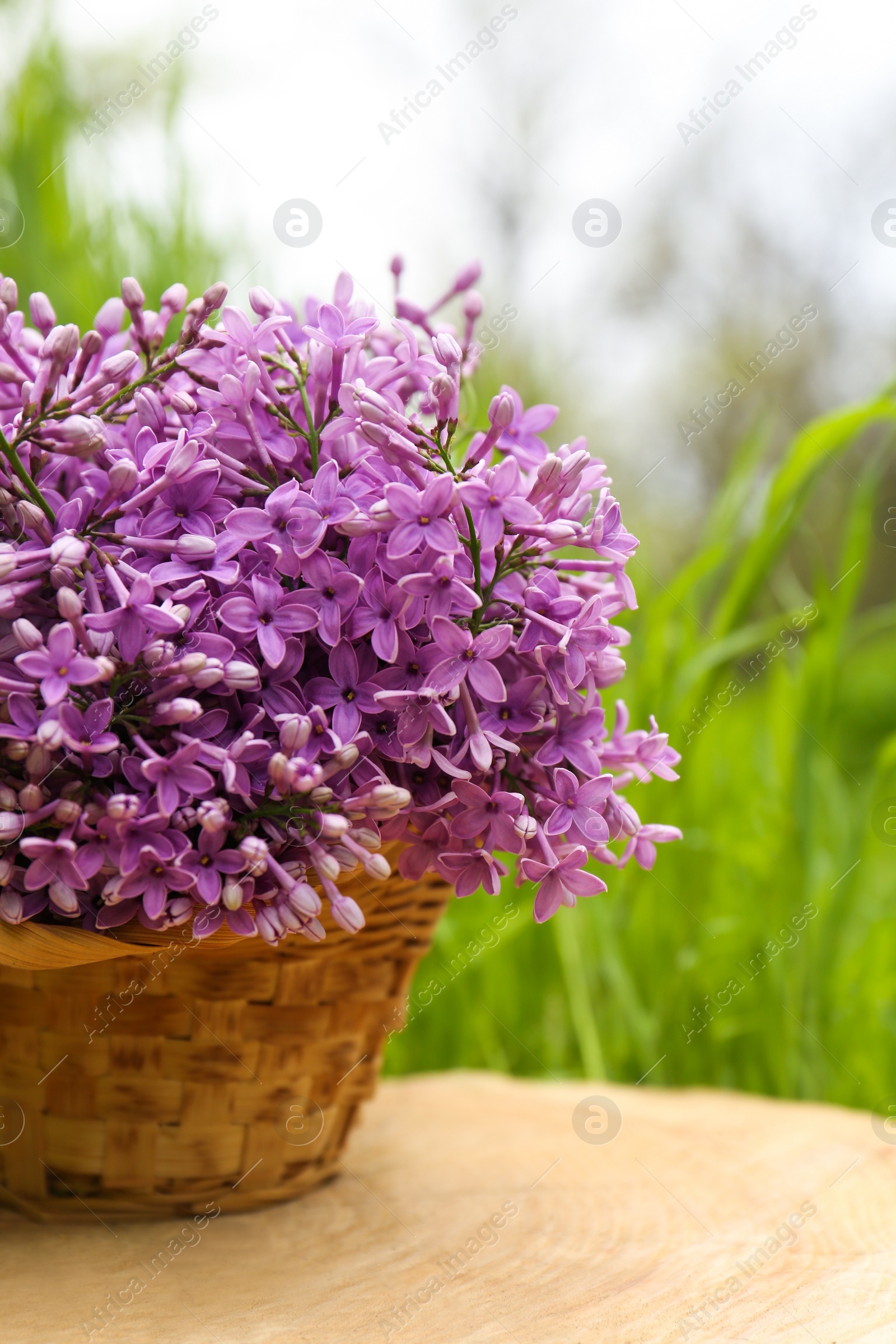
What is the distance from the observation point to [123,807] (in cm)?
47

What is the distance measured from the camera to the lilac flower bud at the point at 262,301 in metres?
0.64

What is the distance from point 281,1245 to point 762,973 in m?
0.70

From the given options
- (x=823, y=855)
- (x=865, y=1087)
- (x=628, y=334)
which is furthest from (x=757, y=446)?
(x=628, y=334)

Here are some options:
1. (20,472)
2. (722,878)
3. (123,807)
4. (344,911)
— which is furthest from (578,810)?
(722,878)

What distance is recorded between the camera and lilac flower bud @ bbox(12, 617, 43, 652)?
1.60 feet

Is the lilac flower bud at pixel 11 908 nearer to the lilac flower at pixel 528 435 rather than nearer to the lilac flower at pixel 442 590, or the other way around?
the lilac flower at pixel 442 590

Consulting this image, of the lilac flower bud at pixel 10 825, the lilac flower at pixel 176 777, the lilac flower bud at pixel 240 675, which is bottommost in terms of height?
the lilac flower bud at pixel 10 825

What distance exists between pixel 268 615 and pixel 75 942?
0.63ft

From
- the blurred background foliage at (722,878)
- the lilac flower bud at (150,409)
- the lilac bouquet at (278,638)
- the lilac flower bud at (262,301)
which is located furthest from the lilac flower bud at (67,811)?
the blurred background foliage at (722,878)

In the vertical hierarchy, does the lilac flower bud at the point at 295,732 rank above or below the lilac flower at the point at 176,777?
above

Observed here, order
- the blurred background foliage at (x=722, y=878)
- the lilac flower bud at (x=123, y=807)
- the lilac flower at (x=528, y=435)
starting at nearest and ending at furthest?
the lilac flower bud at (x=123, y=807), the lilac flower at (x=528, y=435), the blurred background foliage at (x=722, y=878)

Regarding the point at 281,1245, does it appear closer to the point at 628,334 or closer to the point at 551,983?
the point at 551,983

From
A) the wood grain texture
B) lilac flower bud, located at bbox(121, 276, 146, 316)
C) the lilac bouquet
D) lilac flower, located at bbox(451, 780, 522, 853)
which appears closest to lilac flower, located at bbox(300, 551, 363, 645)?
the lilac bouquet

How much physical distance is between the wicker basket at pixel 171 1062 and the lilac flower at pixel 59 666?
0.21 m
